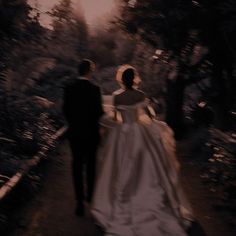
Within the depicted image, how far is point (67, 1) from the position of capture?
21.3 metres

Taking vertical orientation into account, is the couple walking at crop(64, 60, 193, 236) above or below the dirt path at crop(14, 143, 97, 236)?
above

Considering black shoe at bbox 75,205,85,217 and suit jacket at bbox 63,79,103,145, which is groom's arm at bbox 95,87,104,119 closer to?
suit jacket at bbox 63,79,103,145

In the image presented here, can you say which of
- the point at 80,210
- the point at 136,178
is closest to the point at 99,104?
the point at 136,178

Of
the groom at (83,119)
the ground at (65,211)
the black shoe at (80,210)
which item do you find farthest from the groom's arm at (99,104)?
the ground at (65,211)

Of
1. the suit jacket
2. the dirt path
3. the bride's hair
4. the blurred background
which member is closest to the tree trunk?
the blurred background

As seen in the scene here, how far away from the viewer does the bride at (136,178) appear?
7.04m

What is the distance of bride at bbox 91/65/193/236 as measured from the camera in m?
7.04

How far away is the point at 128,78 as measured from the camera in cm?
802

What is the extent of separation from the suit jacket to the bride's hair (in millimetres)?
425

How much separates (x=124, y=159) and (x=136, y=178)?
0.32m

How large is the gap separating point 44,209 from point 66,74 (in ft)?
64.8

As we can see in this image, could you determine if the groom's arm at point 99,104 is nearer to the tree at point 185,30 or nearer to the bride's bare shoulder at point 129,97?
the bride's bare shoulder at point 129,97

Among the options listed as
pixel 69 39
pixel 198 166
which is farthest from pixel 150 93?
pixel 69 39

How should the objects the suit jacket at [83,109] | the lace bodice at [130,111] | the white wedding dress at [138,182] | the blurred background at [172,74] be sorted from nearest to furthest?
the white wedding dress at [138,182]
the suit jacket at [83,109]
the lace bodice at [130,111]
the blurred background at [172,74]
